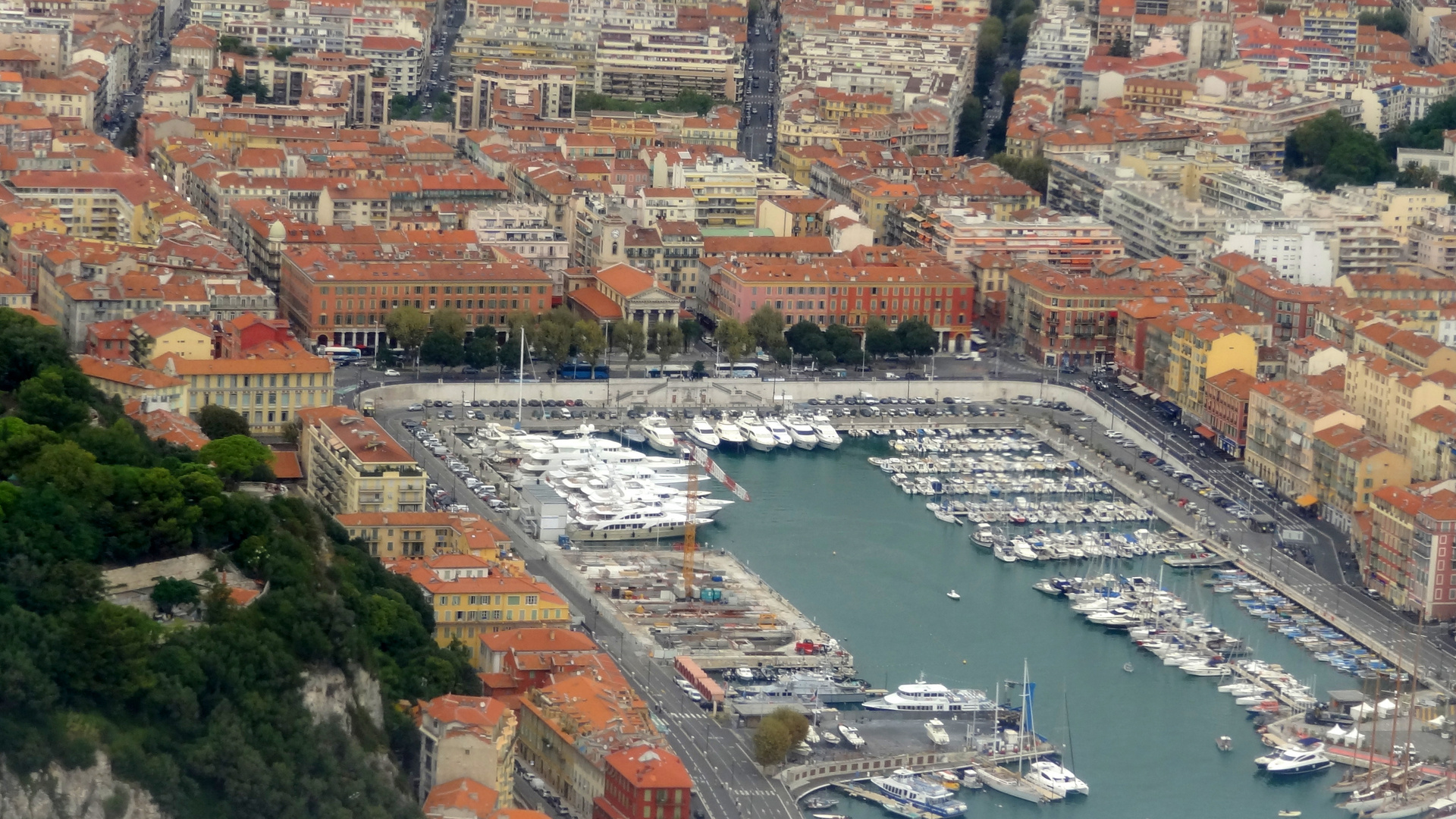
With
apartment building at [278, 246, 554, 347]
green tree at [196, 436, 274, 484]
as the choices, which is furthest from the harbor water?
green tree at [196, 436, 274, 484]

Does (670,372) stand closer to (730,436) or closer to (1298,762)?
(730,436)

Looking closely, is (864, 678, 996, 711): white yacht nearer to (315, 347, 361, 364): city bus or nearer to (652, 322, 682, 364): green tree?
(652, 322, 682, 364): green tree

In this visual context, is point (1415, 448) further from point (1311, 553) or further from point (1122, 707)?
point (1122, 707)

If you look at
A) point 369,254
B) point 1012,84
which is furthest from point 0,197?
point 1012,84

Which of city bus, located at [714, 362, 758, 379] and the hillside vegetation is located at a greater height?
the hillside vegetation

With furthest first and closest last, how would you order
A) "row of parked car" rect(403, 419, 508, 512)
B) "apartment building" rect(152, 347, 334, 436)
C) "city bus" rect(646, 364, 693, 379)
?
"city bus" rect(646, 364, 693, 379), "apartment building" rect(152, 347, 334, 436), "row of parked car" rect(403, 419, 508, 512)

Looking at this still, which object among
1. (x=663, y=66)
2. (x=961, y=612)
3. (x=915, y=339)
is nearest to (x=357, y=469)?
(x=961, y=612)

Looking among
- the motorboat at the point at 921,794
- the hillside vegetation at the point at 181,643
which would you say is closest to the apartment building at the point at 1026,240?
the motorboat at the point at 921,794
